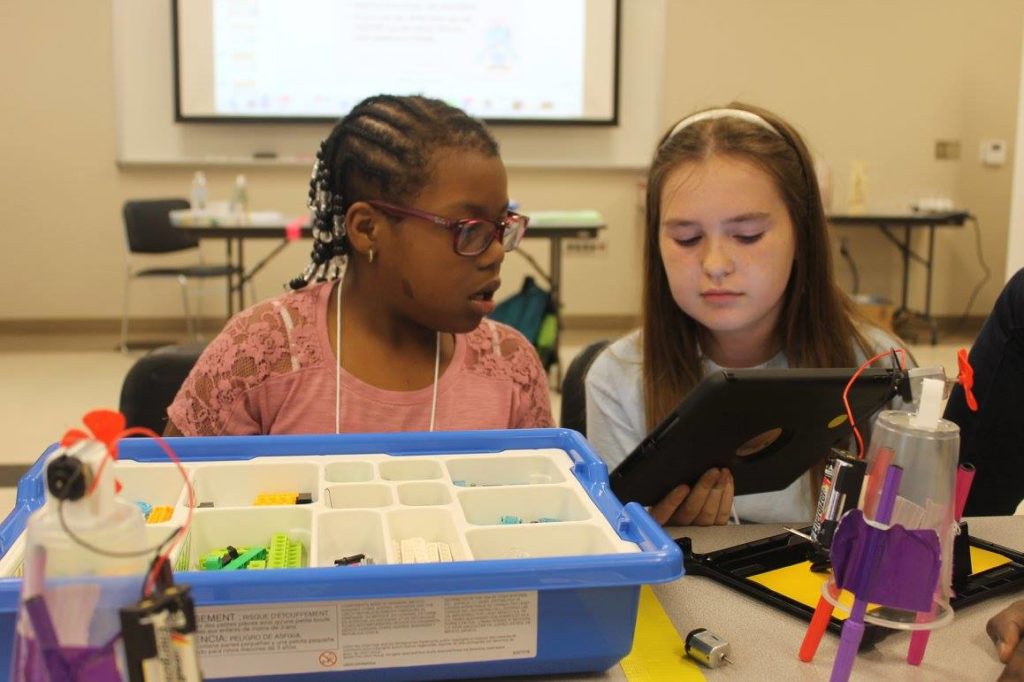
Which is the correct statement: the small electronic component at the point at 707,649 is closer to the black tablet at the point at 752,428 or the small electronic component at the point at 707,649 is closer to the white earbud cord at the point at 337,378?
the black tablet at the point at 752,428

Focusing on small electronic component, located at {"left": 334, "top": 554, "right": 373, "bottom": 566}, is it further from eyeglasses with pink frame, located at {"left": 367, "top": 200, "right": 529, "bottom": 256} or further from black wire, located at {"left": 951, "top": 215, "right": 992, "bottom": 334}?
black wire, located at {"left": 951, "top": 215, "right": 992, "bottom": 334}

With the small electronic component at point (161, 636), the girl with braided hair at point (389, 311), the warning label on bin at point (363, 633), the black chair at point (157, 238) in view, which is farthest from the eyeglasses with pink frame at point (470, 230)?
the black chair at point (157, 238)

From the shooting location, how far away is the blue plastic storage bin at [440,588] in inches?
23.6

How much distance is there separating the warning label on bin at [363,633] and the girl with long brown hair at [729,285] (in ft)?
1.45

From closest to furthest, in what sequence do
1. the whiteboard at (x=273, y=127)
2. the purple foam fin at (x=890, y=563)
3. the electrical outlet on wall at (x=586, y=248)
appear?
the purple foam fin at (x=890, y=563), the whiteboard at (x=273, y=127), the electrical outlet on wall at (x=586, y=248)

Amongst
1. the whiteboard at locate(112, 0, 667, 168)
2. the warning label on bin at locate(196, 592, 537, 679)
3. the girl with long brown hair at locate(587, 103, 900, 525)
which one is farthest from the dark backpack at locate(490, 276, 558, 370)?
the warning label on bin at locate(196, 592, 537, 679)

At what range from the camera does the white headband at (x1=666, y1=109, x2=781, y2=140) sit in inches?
50.7

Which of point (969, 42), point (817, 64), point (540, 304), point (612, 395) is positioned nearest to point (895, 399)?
point (612, 395)

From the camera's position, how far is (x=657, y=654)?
2.37 feet

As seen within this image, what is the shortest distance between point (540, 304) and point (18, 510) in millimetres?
3354

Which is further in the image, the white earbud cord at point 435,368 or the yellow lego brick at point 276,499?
the white earbud cord at point 435,368

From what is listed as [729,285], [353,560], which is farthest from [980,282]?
[353,560]

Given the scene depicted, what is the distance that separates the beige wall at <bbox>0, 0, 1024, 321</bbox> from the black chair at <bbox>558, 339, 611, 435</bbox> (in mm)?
3755

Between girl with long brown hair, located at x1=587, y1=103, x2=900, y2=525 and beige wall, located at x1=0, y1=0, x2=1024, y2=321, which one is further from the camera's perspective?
beige wall, located at x1=0, y1=0, x2=1024, y2=321
